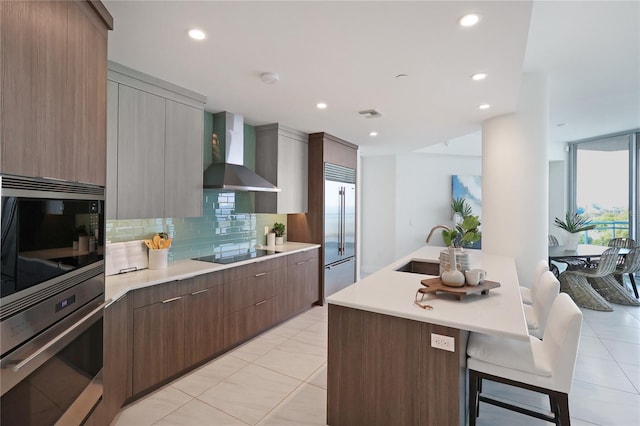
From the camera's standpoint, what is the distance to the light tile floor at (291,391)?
7.42 ft

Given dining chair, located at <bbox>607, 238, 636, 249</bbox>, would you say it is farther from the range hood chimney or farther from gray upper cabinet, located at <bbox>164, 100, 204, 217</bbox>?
gray upper cabinet, located at <bbox>164, 100, 204, 217</bbox>

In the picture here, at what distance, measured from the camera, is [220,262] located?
10.7 ft

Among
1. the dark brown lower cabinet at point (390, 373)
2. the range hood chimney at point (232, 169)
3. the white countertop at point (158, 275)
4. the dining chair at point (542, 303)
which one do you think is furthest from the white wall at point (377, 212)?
the dark brown lower cabinet at point (390, 373)

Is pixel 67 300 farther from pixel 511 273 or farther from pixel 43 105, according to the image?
pixel 511 273

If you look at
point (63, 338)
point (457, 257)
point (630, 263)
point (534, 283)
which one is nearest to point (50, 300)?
point (63, 338)

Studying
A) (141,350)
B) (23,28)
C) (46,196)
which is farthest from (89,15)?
(141,350)

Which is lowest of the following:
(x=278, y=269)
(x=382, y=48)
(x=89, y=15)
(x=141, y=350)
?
(x=141, y=350)

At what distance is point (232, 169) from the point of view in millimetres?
3611

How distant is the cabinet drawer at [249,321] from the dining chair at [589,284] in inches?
175

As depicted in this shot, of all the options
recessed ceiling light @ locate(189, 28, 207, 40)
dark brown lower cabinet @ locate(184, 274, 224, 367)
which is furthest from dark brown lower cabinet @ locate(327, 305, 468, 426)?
recessed ceiling light @ locate(189, 28, 207, 40)

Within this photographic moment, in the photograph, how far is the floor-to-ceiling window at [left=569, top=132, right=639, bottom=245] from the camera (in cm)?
615

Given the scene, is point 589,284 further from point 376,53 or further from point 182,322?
point 182,322

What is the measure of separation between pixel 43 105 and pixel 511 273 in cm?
330

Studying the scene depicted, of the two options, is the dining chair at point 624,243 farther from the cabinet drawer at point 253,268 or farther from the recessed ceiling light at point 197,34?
the recessed ceiling light at point 197,34
